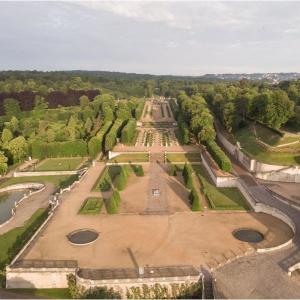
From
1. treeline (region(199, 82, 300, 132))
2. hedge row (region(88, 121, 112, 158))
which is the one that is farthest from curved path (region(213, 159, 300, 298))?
hedge row (region(88, 121, 112, 158))

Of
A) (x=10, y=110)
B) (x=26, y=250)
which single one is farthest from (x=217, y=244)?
(x=10, y=110)

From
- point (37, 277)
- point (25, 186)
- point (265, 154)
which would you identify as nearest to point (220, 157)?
point (265, 154)

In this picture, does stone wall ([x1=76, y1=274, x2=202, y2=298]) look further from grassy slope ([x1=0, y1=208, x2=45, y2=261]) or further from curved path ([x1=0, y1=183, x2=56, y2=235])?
curved path ([x1=0, y1=183, x2=56, y2=235])

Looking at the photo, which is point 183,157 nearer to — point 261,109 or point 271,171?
point 261,109

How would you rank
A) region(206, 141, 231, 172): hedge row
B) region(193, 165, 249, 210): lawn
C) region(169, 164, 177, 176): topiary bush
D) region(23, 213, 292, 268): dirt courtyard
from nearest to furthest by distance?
region(23, 213, 292, 268): dirt courtyard, region(193, 165, 249, 210): lawn, region(206, 141, 231, 172): hedge row, region(169, 164, 177, 176): topiary bush

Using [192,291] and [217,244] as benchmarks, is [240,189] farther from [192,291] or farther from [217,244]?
[192,291]

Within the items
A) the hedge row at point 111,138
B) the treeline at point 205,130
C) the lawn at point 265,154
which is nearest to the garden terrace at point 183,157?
the treeline at point 205,130

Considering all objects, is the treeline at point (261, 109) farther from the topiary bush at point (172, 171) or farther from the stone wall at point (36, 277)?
the stone wall at point (36, 277)
